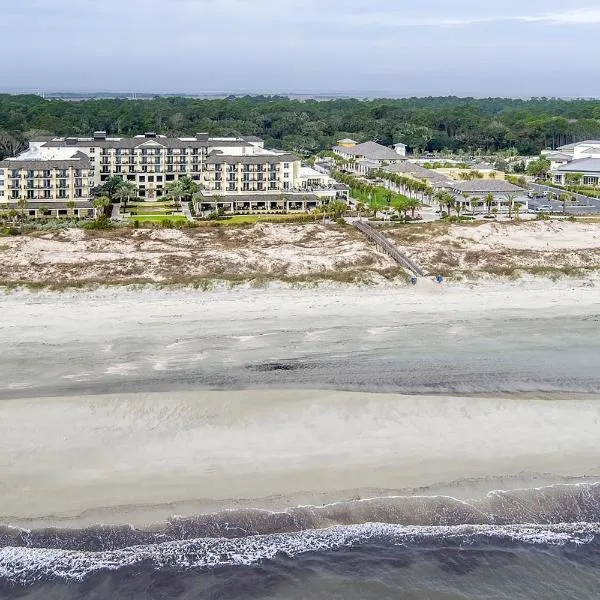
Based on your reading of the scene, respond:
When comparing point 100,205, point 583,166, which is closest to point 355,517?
point 100,205

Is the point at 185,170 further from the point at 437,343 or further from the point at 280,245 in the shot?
the point at 437,343

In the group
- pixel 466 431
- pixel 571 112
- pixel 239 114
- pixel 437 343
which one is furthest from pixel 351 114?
pixel 466 431

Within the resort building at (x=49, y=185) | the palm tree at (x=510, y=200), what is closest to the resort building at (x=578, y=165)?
the palm tree at (x=510, y=200)

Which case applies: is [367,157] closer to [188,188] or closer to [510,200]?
[510,200]

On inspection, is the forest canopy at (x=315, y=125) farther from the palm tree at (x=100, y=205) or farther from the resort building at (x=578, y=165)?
the palm tree at (x=100, y=205)

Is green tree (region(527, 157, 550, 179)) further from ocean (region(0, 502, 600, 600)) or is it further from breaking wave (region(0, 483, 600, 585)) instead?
ocean (region(0, 502, 600, 600))

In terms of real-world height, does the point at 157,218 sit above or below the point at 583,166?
below
